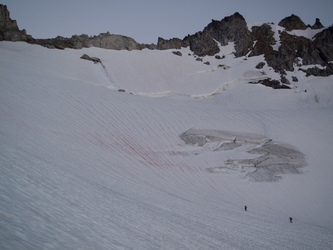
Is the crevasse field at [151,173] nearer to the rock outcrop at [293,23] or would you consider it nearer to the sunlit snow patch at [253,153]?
the sunlit snow patch at [253,153]

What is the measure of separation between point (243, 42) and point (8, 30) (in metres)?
63.6

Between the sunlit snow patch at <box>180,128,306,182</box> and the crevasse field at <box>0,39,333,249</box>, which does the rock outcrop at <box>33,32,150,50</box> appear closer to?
the crevasse field at <box>0,39,333,249</box>

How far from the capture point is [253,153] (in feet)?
80.1

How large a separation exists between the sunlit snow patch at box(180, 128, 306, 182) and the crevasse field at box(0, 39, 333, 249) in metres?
0.12

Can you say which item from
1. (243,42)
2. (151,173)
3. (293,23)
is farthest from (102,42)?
(293,23)

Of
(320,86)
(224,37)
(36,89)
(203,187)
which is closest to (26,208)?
(203,187)

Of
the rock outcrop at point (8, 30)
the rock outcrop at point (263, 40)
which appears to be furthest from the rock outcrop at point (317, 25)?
the rock outcrop at point (8, 30)

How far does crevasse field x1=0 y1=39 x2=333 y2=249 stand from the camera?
15.5 feet

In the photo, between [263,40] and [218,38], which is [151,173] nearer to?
[263,40]

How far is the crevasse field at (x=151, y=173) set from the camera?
15.5ft

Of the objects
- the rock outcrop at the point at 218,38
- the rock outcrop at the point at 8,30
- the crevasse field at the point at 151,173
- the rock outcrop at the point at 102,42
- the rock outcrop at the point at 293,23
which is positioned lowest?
the crevasse field at the point at 151,173

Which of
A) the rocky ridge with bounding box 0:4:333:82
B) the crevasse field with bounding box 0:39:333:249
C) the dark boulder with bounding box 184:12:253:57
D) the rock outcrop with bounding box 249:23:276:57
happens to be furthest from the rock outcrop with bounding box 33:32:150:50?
the rock outcrop with bounding box 249:23:276:57

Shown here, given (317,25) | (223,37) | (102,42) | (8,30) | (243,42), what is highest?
(317,25)

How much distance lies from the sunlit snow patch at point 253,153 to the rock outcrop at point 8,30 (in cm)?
5078
